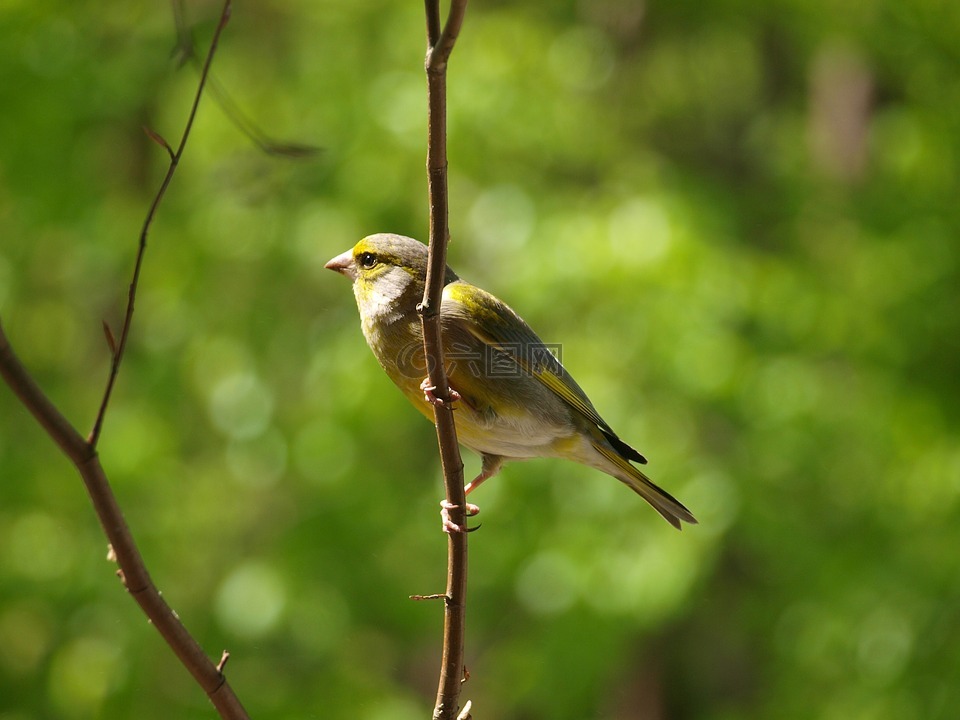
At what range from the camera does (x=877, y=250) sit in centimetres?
669

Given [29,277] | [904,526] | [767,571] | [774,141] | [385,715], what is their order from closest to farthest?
[904,526]
[385,715]
[767,571]
[29,277]
[774,141]

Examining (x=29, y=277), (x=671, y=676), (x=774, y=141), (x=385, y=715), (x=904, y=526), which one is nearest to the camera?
(x=904, y=526)

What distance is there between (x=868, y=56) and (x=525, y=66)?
2.57m

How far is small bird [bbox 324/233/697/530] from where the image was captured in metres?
3.48

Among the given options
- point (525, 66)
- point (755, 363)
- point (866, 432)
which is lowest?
point (866, 432)

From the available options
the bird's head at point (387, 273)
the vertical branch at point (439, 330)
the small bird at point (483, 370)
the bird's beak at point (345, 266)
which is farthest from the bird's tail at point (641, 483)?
the vertical branch at point (439, 330)

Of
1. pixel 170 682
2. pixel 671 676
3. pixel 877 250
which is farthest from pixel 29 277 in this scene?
pixel 671 676

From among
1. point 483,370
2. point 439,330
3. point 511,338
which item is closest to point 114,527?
point 439,330

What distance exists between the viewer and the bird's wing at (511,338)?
3635 millimetres

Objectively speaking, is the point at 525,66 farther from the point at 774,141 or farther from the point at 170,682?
the point at 170,682

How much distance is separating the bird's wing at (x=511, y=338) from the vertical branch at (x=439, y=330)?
1.06m

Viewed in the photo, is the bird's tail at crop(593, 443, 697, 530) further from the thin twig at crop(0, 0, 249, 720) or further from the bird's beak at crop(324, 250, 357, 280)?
the thin twig at crop(0, 0, 249, 720)

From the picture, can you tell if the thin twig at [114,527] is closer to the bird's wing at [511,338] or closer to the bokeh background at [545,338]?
the bird's wing at [511,338]

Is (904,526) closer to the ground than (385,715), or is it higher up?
higher up
